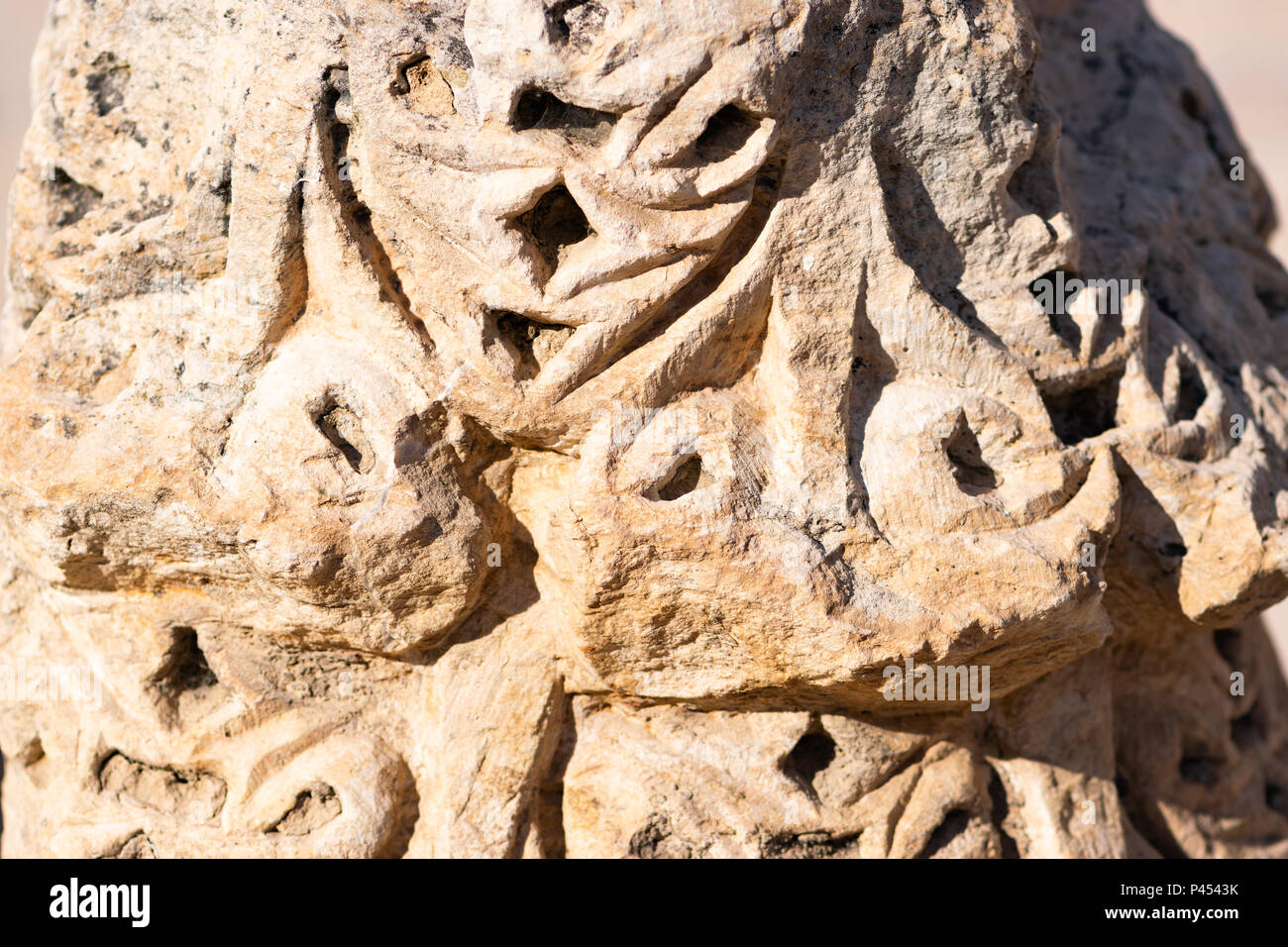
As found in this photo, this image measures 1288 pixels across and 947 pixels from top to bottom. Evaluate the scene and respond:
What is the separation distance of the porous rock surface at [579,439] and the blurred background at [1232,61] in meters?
7.42

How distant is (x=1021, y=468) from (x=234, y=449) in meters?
1.45

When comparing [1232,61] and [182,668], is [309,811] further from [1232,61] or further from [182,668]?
[1232,61]

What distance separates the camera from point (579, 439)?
7.06 ft

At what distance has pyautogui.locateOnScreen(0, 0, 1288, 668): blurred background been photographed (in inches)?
352

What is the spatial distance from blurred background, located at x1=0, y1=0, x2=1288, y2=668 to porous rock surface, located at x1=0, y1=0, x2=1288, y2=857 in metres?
7.42

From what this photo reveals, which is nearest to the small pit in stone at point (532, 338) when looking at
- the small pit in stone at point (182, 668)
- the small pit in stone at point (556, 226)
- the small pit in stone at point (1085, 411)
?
the small pit in stone at point (556, 226)

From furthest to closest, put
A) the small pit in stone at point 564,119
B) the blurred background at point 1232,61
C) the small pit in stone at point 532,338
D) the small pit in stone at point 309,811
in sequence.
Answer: the blurred background at point 1232,61 < the small pit in stone at point 309,811 < the small pit in stone at point 532,338 < the small pit in stone at point 564,119

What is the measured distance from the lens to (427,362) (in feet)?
7.00

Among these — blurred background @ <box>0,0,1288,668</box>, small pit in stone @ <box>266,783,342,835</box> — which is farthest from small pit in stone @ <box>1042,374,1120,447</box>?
blurred background @ <box>0,0,1288,668</box>

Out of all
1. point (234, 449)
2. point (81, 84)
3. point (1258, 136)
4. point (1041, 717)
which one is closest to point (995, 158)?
point (1041, 717)

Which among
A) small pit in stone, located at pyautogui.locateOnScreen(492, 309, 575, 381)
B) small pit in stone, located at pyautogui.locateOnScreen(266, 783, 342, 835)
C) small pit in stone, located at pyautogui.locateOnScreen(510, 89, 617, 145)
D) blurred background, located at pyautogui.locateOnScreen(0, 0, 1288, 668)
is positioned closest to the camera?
small pit in stone, located at pyautogui.locateOnScreen(510, 89, 617, 145)

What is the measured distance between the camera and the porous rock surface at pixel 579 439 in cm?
207

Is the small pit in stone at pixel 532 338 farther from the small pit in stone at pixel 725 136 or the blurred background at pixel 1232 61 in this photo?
the blurred background at pixel 1232 61

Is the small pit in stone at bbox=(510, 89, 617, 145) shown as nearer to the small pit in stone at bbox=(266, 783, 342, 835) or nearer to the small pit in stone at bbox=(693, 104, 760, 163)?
the small pit in stone at bbox=(693, 104, 760, 163)
